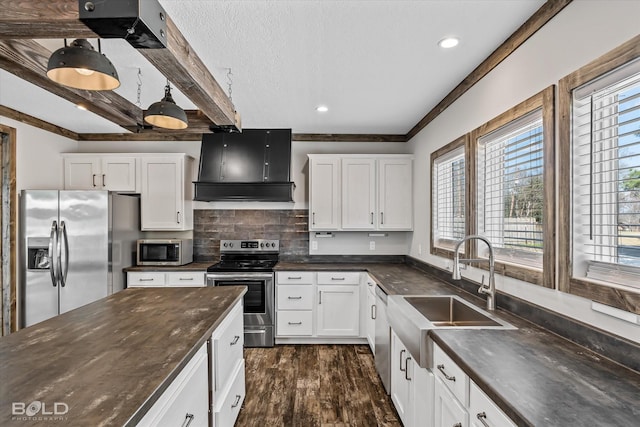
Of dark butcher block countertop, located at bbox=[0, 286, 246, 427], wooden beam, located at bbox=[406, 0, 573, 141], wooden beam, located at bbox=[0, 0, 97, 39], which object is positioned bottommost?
dark butcher block countertop, located at bbox=[0, 286, 246, 427]

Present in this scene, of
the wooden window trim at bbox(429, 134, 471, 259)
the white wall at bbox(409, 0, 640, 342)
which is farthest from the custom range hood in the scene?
the white wall at bbox(409, 0, 640, 342)

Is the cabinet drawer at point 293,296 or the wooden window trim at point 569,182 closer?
the wooden window trim at point 569,182

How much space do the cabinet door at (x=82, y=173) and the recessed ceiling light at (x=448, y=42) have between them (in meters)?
4.10

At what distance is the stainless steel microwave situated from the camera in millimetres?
3871

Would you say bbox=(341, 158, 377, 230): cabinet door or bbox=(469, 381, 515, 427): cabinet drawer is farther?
bbox=(341, 158, 377, 230): cabinet door

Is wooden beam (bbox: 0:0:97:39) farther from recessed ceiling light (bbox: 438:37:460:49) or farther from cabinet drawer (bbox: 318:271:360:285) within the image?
cabinet drawer (bbox: 318:271:360:285)

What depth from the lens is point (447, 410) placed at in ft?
4.84

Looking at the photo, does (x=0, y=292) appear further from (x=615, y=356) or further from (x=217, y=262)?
(x=615, y=356)

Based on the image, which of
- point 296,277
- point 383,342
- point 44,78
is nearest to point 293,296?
point 296,277

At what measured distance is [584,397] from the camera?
101cm

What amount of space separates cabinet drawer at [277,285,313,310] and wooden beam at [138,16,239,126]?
219 centimetres

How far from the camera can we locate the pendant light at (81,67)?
138 centimetres

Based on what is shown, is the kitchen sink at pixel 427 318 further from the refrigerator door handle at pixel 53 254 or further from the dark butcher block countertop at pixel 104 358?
the refrigerator door handle at pixel 53 254

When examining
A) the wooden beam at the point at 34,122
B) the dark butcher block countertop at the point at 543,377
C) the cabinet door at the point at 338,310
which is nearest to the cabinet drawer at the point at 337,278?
the cabinet door at the point at 338,310
